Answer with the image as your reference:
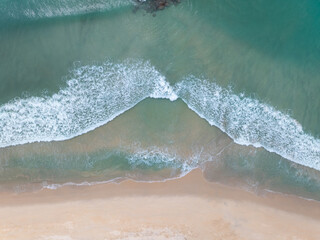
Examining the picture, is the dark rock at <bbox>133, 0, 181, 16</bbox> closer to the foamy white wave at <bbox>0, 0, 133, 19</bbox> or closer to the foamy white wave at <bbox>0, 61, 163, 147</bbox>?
the foamy white wave at <bbox>0, 0, 133, 19</bbox>

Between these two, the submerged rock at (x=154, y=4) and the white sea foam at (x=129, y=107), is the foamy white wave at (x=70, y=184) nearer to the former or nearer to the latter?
the white sea foam at (x=129, y=107)

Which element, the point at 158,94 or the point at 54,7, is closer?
the point at 158,94

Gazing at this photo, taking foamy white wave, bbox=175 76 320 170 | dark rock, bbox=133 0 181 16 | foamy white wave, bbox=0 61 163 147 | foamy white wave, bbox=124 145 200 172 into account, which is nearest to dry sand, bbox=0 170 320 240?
foamy white wave, bbox=124 145 200 172

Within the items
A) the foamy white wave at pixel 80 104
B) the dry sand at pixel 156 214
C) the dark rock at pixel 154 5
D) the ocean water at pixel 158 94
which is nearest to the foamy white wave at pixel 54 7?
the ocean water at pixel 158 94

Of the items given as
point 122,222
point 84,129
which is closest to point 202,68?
point 84,129

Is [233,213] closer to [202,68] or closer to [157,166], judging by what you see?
[157,166]

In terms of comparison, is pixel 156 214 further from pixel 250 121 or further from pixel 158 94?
pixel 250 121

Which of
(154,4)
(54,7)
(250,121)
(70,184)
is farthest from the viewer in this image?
(54,7)

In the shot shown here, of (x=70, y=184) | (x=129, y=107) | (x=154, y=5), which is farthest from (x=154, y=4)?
(x=70, y=184)
